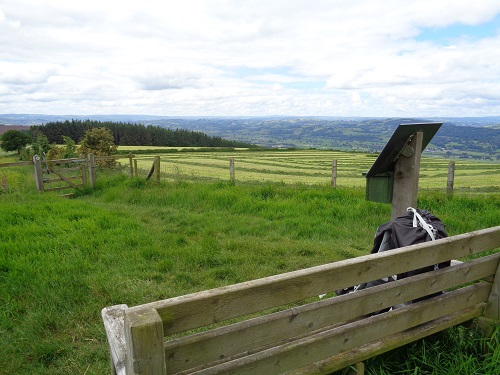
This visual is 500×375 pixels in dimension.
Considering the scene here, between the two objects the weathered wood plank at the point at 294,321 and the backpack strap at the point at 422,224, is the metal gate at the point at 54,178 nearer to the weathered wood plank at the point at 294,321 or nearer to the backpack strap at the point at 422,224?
the backpack strap at the point at 422,224

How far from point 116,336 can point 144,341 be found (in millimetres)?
1186

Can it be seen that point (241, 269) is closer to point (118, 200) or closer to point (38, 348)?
point (38, 348)

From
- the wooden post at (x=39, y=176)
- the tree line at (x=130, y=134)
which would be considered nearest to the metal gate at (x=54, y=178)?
the wooden post at (x=39, y=176)

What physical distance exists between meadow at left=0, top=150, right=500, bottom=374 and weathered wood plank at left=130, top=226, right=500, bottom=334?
2.80 feet

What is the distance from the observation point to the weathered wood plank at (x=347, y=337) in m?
2.00

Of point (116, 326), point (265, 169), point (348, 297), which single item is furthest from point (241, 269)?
point (265, 169)

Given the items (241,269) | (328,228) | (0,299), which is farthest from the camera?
(328,228)

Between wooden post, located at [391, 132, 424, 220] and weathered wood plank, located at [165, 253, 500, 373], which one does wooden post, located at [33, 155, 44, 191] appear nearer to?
wooden post, located at [391, 132, 424, 220]

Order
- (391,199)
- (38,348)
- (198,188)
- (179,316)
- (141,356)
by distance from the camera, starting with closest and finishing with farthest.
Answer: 1. (141,356)
2. (179,316)
3. (38,348)
4. (391,199)
5. (198,188)

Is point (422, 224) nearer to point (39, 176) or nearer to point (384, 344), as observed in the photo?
point (384, 344)

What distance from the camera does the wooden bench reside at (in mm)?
1644

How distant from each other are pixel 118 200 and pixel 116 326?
9.06 m

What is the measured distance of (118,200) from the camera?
36.8ft

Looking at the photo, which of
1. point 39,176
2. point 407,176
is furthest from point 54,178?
point 407,176
